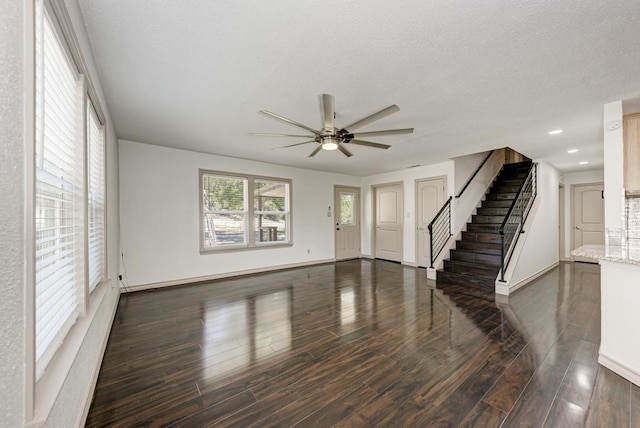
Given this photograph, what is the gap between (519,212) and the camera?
16.7 ft

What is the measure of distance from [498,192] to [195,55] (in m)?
6.95

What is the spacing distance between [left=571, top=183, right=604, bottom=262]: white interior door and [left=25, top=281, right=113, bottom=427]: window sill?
968 centimetres

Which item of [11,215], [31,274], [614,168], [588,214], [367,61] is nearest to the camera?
[11,215]

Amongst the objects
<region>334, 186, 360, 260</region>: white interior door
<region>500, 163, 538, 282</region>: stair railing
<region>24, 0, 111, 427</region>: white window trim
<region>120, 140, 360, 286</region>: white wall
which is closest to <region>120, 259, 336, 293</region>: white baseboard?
<region>120, 140, 360, 286</region>: white wall

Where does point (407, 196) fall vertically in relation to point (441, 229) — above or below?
above

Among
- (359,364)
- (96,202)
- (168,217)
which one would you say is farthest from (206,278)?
(359,364)

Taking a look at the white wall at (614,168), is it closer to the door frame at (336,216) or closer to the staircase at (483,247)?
→ the staircase at (483,247)

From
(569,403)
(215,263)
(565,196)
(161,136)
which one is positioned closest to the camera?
(569,403)

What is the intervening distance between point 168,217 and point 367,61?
4.17 metres

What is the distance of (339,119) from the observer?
3193 millimetres

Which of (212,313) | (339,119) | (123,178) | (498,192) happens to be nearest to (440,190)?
(498,192)

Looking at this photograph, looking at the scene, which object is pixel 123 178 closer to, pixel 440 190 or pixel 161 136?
pixel 161 136

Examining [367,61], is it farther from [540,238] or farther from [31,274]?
[540,238]

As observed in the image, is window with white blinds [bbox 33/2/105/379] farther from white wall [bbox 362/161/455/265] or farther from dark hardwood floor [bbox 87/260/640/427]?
white wall [bbox 362/161/455/265]
